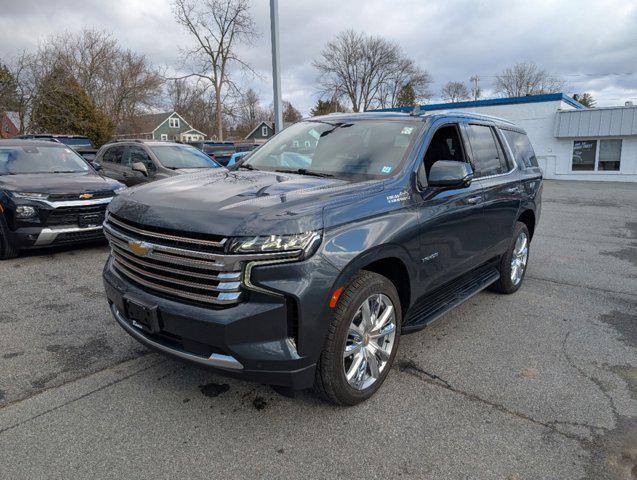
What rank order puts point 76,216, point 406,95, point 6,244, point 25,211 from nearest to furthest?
point 25,211 → point 6,244 → point 76,216 → point 406,95

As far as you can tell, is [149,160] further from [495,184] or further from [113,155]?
[495,184]

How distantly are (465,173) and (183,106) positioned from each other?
72177 mm

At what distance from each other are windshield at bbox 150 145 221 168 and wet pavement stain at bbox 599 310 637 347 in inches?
308

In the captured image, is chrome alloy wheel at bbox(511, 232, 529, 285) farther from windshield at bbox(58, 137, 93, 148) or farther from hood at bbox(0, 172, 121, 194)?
windshield at bbox(58, 137, 93, 148)

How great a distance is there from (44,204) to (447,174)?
5515mm

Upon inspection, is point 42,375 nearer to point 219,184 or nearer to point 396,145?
point 219,184

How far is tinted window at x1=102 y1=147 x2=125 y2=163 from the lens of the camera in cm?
1043

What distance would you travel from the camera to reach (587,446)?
8.61ft

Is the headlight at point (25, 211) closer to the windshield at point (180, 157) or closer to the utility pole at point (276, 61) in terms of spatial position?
the windshield at point (180, 157)

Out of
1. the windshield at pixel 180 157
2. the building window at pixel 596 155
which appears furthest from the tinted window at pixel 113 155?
the building window at pixel 596 155

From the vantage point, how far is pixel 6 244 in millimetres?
6289

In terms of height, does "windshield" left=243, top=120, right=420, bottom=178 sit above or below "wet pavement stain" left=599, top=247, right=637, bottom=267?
above

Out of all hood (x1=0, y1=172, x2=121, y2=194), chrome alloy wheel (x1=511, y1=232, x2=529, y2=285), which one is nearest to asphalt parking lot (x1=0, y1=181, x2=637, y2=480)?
chrome alloy wheel (x1=511, y1=232, x2=529, y2=285)

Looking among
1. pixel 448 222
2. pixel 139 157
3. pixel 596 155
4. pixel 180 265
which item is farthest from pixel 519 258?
pixel 596 155
